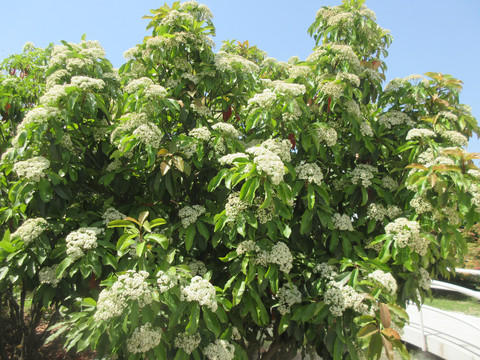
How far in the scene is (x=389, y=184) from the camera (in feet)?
10.5

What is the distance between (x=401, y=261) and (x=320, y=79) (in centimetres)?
181

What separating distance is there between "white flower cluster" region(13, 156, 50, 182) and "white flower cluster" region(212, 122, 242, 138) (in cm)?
143

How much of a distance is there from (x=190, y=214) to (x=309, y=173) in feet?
3.49

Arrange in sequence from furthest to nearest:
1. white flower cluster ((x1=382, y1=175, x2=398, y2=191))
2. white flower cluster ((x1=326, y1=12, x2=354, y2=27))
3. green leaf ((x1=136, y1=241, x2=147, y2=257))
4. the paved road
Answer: the paved road
white flower cluster ((x1=326, y1=12, x2=354, y2=27))
white flower cluster ((x1=382, y1=175, x2=398, y2=191))
green leaf ((x1=136, y1=241, x2=147, y2=257))

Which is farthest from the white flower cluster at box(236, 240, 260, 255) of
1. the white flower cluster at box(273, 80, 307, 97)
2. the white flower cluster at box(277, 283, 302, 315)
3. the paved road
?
the paved road

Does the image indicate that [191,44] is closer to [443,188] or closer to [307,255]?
[307,255]

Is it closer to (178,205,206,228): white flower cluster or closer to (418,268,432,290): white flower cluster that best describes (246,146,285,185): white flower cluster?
(178,205,206,228): white flower cluster

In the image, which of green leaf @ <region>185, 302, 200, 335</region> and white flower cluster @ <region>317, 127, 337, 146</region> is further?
white flower cluster @ <region>317, 127, 337, 146</region>

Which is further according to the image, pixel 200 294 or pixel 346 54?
pixel 346 54

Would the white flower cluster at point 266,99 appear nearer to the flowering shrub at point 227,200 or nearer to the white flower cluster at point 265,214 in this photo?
the flowering shrub at point 227,200

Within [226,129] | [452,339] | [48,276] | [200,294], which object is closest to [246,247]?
[200,294]

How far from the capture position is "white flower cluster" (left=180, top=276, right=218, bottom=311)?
218 cm

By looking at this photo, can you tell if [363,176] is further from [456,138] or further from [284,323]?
[284,323]

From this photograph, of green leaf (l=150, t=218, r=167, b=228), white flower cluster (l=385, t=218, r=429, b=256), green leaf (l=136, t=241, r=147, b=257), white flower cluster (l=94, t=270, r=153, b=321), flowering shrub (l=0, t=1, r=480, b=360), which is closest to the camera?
white flower cluster (l=94, t=270, r=153, b=321)
